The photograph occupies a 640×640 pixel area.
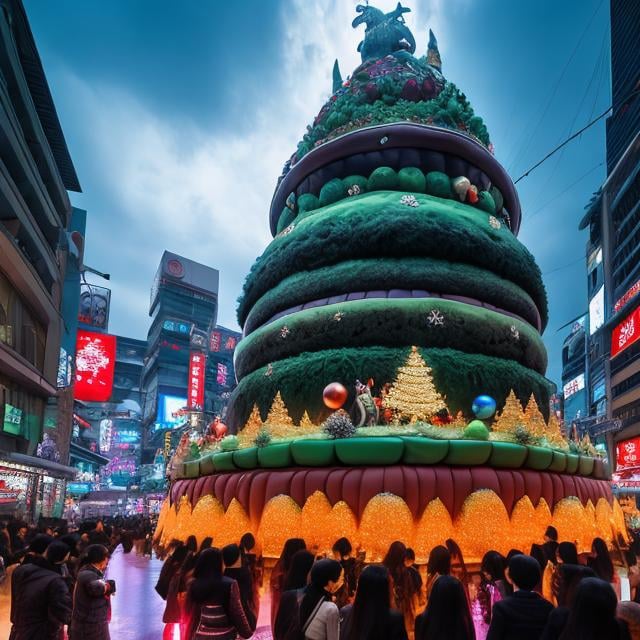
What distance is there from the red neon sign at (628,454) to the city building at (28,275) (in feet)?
107

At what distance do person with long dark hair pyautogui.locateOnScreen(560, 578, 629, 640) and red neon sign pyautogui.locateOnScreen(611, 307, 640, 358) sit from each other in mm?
39158

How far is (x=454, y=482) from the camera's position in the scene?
32.6 ft

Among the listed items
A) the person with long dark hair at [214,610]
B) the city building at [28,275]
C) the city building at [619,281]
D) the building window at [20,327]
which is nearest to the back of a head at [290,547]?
the person with long dark hair at [214,610]

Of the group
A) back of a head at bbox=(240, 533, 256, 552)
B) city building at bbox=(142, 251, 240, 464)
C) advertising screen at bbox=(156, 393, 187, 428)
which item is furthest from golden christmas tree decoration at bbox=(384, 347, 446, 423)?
city building at bbox=(142, 251, 240, 464)

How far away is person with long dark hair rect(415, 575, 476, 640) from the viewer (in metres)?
3.54

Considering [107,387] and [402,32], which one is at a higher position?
[402,32]

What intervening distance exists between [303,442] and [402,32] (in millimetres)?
16394

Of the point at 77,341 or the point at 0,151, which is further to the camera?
the point at 77,341

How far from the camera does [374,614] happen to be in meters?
3.34

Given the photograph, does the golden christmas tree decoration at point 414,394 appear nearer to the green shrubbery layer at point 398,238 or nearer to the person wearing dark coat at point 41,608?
the green shrubbery layer at point 398,238

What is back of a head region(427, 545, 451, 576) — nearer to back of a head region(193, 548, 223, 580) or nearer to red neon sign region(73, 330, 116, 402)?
back of a head region(193, 548, 223, 580)

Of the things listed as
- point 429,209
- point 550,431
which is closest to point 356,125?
point 429,209

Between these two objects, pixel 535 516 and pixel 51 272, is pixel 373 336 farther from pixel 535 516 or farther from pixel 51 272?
pixel 51 272

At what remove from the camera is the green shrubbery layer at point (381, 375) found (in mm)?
12422
